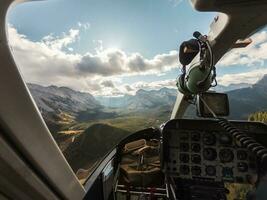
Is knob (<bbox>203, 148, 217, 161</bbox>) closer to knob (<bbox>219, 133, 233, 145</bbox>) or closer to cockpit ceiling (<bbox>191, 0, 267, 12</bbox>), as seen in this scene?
knob (<bbox>219, 133, 233, 145</bbox>)

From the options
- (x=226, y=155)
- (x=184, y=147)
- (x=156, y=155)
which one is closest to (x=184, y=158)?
(x=184, y=147)

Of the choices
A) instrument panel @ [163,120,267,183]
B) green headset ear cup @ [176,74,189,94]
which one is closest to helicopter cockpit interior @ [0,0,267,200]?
instrument panel @ [163,120,267,183]

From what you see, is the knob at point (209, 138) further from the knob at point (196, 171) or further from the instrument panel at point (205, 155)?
the knob at point (196, 171)

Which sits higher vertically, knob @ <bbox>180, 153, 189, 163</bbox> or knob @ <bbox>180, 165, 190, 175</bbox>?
knob @ <bbox>180, 153, 189, 163</bbox>

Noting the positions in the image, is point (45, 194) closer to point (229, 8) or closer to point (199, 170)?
point (199, 170)

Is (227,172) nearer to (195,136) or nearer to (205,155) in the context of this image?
(205,155)

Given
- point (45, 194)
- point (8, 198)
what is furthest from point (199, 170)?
point (8, 198)

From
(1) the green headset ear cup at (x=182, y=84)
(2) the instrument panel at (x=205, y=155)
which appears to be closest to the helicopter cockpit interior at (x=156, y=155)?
(2) the instrument panel at (x=205, y=155)
